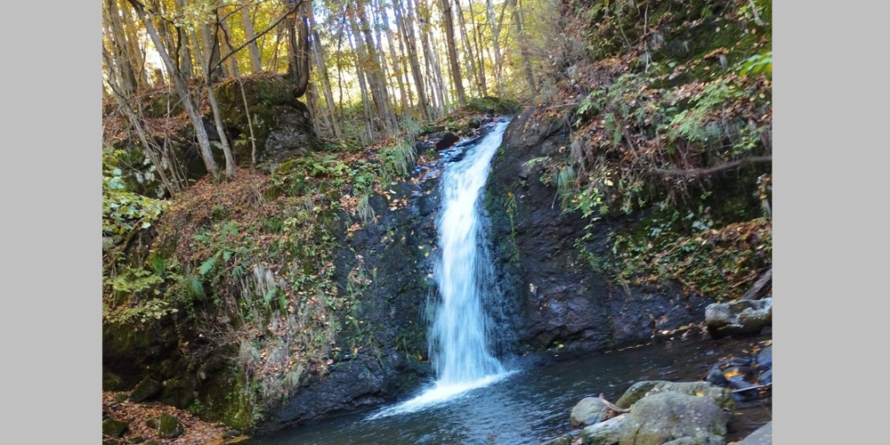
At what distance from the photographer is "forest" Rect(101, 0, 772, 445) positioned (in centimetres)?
638

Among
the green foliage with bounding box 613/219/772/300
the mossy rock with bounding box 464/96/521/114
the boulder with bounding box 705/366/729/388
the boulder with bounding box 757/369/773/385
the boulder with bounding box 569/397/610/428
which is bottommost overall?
the boulder with bounding box 569/397/610/428

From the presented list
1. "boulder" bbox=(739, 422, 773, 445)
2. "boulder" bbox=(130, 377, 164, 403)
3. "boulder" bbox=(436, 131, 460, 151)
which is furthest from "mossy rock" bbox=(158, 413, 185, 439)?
"boulder" bbox=(739, 422, 773, 445)

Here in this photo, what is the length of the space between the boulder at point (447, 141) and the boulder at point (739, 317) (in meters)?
7.62

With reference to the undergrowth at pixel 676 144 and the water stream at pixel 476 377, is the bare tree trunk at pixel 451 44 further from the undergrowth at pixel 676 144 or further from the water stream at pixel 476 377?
the undergrowth at pixel 676 144

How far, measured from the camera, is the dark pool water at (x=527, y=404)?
532 cm

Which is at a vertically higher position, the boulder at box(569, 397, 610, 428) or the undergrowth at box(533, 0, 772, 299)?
the undergrowth at box(533, 0, 772, 299)

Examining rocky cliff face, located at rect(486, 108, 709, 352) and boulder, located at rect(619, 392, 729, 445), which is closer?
boulder, located at rect(619, 392, 729, 445)

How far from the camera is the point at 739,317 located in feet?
18.5

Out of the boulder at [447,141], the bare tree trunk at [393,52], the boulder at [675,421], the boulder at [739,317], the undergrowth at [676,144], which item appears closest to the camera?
the boulder at [675,421]

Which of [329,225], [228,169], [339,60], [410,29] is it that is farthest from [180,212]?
[410,29]

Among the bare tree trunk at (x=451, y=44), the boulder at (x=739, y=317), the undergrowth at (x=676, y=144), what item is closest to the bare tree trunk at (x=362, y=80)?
the bare tree trunk at (x=451, y=44)

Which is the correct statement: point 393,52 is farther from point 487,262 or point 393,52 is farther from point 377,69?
point 487,262

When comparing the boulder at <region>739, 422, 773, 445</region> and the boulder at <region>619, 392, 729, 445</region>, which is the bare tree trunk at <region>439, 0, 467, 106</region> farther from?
the boulder at <region>739, 422, 773, 445</region>

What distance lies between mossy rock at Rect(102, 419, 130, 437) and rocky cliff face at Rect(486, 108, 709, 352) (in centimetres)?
627
